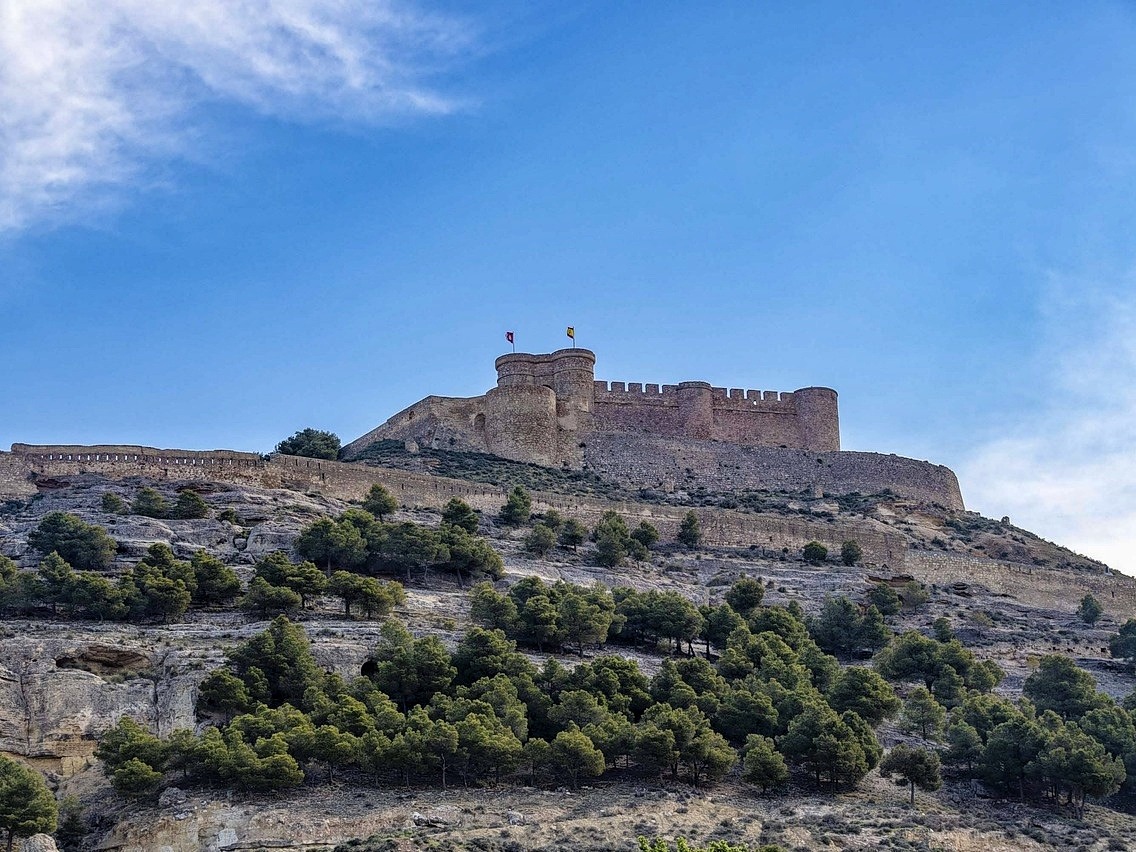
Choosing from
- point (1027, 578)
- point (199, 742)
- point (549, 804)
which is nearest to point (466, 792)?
point (549, 804)

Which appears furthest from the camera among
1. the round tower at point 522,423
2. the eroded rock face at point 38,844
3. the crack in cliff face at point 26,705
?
the round tower at point 522,423

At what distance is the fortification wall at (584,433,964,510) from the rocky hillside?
1548 cm

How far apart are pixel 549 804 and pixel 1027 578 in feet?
115

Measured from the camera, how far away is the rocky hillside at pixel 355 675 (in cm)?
2869

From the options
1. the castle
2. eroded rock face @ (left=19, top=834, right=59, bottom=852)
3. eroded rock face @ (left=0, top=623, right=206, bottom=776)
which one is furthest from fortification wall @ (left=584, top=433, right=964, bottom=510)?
eroded rock face @ (left=19, top=834, right=59, bottom=852)

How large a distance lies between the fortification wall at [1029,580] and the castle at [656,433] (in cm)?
1144

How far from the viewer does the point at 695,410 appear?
7231 cm

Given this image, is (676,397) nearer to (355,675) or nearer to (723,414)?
(723,414)

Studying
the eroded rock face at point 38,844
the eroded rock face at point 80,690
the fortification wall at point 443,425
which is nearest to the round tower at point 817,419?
the fortification wall at point 443,425

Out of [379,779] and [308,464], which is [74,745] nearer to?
[379,779]

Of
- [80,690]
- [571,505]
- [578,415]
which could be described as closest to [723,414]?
[578,415]

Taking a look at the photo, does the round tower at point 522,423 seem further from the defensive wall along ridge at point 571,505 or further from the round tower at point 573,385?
the defensive wall along ridge at point 571,505

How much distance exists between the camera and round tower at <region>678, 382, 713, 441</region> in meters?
72.1

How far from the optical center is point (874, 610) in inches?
1900
